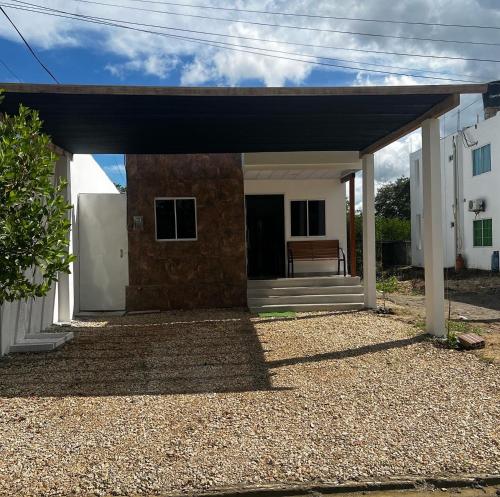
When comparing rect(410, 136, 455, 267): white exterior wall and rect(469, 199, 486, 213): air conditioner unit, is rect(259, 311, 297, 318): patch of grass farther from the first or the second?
rect(469, 199, 486, 213): air conditioner unit

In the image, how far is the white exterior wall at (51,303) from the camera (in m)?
7.14

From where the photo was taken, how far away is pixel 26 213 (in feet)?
14.7

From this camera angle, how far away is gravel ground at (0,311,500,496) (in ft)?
11.2

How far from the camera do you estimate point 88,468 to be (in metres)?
3.47

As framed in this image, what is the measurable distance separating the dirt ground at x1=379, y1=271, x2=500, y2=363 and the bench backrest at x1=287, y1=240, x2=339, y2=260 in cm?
177

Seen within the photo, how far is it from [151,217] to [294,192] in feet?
13.5

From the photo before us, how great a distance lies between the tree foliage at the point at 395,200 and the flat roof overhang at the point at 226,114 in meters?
32.8

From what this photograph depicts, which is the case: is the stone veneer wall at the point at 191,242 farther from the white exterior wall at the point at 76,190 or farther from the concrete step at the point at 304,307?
the white exterior wall at the point at 76,190

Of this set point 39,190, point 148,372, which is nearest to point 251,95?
point 39,190

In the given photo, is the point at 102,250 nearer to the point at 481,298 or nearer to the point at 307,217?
the point at 307,217

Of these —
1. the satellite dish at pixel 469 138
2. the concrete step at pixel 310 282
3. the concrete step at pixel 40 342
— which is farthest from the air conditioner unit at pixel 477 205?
the concrete step at pixel 40 342

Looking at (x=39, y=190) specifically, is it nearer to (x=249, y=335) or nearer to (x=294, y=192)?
(x=249, y=335)

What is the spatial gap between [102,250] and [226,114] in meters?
5.43

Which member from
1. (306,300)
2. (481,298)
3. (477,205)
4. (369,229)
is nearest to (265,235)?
(306,300)
